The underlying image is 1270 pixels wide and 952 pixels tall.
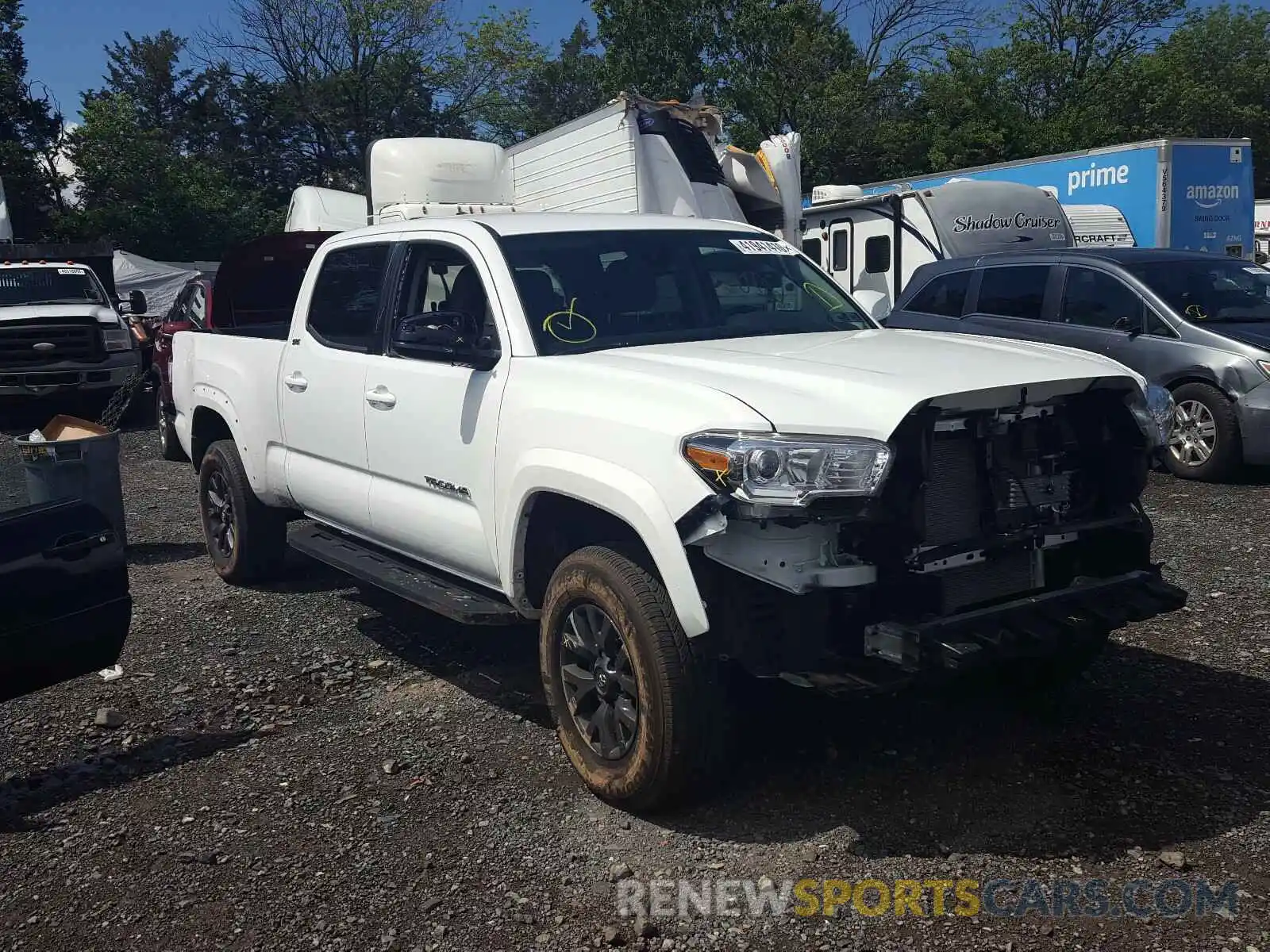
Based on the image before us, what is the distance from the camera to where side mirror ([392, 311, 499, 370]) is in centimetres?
446

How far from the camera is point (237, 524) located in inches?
261

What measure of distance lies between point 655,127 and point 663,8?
87.2ft

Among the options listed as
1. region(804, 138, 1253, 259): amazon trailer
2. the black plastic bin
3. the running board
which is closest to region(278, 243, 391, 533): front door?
the running board

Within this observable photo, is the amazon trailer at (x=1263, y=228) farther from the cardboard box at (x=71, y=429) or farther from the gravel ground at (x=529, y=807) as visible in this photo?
the cardboard box at (x=71, y=429)

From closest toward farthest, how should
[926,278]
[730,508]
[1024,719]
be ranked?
1. [730,508]
2. [1024,719]
3. [926,278]

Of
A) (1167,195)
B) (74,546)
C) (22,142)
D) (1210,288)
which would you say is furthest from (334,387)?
(22,142)

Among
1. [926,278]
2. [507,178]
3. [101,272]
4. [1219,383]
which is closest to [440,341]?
[1219,383]

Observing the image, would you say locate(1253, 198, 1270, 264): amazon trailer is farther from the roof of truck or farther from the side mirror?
the side mirror

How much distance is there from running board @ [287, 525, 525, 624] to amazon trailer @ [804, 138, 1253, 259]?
12.7 m

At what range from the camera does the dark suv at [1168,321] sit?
28.2 ft

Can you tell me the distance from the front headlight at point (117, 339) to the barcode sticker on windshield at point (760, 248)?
39.7 feet

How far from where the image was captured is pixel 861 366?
387 cm

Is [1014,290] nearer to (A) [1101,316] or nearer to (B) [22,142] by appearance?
(A) [1101,316]

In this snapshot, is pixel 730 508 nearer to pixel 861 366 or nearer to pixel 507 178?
pixel 861 366
